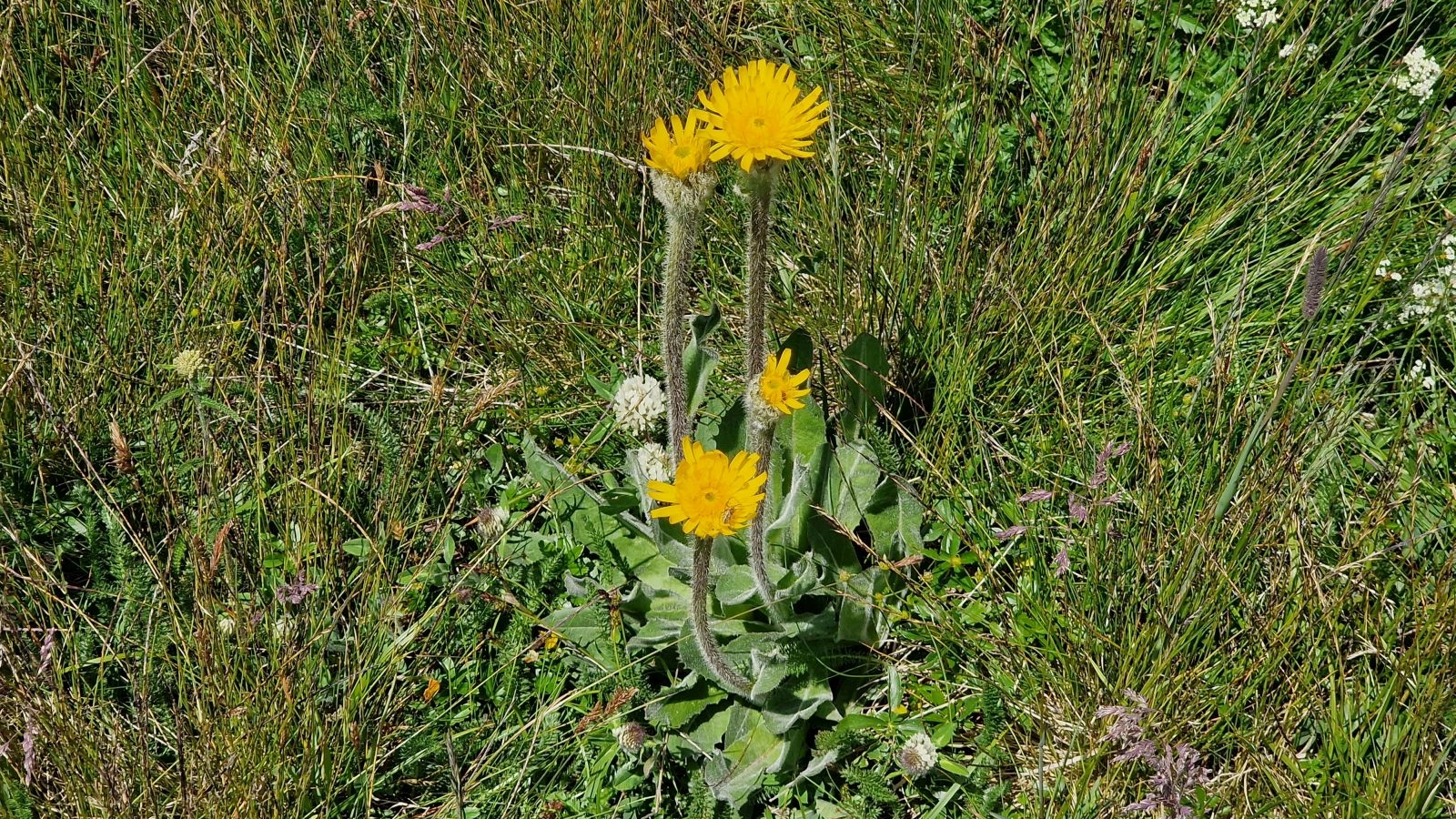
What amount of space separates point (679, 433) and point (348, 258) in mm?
881

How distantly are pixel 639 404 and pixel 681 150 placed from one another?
810 mm

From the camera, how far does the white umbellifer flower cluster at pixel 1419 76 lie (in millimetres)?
2184

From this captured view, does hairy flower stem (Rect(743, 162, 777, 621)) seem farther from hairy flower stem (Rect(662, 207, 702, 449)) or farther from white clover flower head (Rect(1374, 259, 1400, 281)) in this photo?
white clover flower head (Rect(1374, 259, 1400, 281))

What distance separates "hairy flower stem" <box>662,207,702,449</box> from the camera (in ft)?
5.38

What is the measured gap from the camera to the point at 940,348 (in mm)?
2266

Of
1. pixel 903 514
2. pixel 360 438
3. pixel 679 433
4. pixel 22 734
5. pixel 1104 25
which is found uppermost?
pixel 1104 25

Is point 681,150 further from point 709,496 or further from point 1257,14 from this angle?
point 1257,14

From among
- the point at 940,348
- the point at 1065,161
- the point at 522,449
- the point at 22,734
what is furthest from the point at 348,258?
the point at 1065,161

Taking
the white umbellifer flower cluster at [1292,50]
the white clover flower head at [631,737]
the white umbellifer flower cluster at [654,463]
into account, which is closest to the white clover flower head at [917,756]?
the white clover flower head at [631,737]

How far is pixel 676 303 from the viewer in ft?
5.73

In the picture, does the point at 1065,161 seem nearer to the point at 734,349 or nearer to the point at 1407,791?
the point at 734,349

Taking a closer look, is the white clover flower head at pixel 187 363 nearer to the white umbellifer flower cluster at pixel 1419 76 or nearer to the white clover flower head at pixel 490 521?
the white clover flower head at pixel 490 521

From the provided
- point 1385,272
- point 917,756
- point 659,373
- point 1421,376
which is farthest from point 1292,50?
point 917,756

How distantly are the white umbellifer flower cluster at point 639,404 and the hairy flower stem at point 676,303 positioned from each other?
312mm
